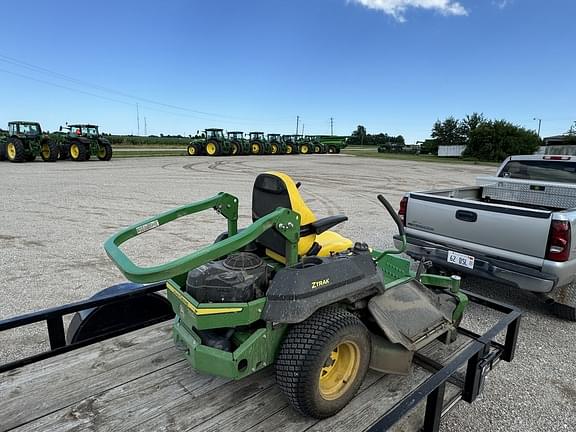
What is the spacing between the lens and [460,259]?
11.6ft

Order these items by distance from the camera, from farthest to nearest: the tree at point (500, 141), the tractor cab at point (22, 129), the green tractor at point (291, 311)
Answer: the tree at point (500, 141) → the tractor cab at point (22, 129) → the green tractor at point (291, 311)

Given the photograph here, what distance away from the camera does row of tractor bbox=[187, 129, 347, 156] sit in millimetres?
28281

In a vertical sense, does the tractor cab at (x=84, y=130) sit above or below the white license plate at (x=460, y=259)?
above

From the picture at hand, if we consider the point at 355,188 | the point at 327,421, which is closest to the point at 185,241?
the point at 327,421

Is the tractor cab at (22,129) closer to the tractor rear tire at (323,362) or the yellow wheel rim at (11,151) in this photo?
the yellow wheel rim at (11,151)

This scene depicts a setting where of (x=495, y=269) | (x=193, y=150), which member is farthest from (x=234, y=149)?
(x=495, y=269)

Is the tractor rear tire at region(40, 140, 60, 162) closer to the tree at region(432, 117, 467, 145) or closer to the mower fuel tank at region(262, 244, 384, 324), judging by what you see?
the mower fuel tank at region(262, 244, 384, 324)

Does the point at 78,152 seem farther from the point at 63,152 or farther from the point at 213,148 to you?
the point at 213,148

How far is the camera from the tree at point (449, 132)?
49906 mm

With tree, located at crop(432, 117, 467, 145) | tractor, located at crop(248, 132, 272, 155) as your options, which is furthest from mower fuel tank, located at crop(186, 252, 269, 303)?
tree, located at crop(432, 117, 467, 145)

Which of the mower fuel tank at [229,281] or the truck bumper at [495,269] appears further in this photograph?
the truck bumper at [495,269]

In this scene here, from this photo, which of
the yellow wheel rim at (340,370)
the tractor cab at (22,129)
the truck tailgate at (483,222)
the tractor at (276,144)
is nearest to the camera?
the yellow wheel rim at (340,370)

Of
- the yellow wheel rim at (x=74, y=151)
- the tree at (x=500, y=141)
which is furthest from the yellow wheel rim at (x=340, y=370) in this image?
the tree at (x=500, y=141)

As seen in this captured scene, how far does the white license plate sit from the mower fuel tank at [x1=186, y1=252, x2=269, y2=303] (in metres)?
2.38
